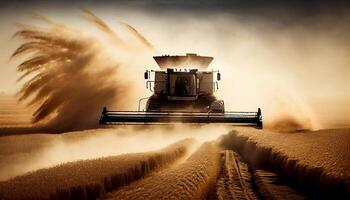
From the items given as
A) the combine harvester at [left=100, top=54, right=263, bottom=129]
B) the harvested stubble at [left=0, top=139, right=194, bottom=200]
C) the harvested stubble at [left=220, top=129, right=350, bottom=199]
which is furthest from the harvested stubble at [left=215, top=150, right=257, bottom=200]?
the combine harvester at [left=100, top=54, right=263, bottom=129]

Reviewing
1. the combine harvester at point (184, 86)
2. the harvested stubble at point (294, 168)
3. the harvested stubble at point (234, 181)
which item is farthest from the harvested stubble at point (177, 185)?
the combine harvester at point (184, 86)

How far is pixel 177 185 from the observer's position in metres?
10.3

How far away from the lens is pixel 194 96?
89.4 ft

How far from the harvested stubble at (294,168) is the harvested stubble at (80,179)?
3.46 m

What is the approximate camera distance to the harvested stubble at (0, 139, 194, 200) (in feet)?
29.5

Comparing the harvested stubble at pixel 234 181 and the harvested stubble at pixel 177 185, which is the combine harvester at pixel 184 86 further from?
the harvested stubble at pixel 177 185

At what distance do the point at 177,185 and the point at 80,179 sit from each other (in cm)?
190

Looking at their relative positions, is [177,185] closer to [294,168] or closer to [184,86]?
[294,168]

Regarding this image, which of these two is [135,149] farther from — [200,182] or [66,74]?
[66,74]

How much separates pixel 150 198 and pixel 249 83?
87.9 feet

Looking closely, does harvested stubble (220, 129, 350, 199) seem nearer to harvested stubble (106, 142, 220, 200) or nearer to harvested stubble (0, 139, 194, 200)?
harvested stubble (106, 142, 220, 200)

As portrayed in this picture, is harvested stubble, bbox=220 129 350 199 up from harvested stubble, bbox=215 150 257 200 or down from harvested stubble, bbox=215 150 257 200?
up

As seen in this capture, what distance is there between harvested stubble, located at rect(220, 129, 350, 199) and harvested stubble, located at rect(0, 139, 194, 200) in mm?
3458

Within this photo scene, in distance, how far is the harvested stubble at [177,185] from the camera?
9.58m
